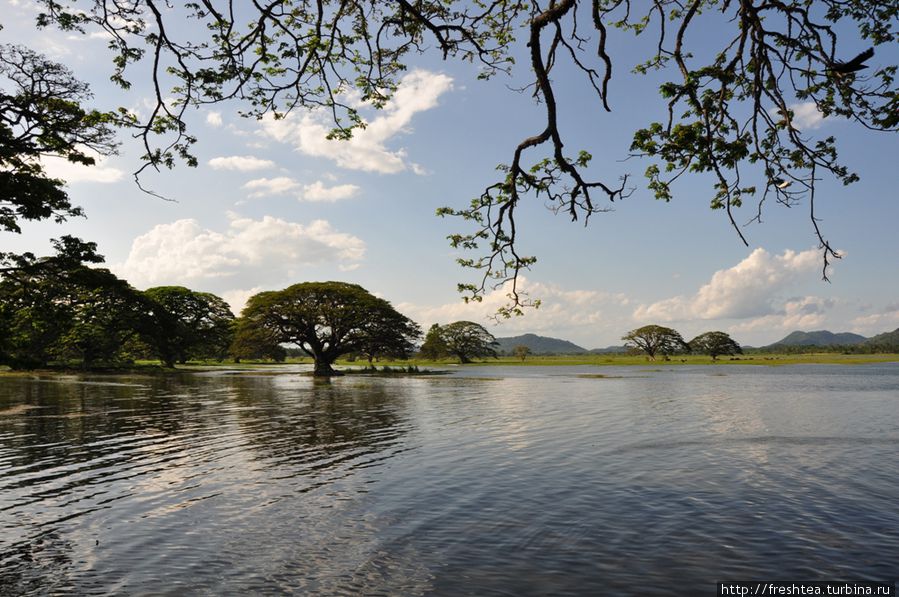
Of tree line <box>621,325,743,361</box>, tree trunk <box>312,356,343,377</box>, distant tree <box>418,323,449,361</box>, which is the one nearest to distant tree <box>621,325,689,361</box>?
tree line <box>621,325,743,361</box>

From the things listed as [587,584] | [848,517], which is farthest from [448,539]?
[848,517]

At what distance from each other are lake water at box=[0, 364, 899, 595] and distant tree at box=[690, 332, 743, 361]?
14573 cm

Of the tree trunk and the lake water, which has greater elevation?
the tree trunk

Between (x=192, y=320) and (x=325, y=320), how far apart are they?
37.5 metres

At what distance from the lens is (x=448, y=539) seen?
959 cm

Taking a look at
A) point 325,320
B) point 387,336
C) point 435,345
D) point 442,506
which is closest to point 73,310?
point 325,320

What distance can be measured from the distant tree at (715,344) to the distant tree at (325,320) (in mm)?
118729

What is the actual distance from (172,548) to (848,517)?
43.8ft

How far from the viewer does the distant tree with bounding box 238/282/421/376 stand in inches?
2771

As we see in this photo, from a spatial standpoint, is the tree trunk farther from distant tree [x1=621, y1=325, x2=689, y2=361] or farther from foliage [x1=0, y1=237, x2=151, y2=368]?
distant tree [x1=621, y1=325, x2=689, y2=361]

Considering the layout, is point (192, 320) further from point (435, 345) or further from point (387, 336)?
point (435, 345)

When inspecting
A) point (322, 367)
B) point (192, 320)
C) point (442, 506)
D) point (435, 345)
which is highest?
point (192, 320)

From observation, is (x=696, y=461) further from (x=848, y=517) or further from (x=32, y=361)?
(x=32, y=361)

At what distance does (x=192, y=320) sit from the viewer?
94125mm
